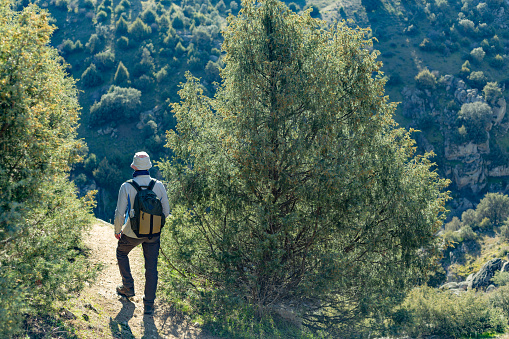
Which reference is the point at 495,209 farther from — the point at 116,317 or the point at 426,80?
the point at 116,317

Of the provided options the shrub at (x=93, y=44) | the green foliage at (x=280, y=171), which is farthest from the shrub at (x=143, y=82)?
the green foliage at (x=280, y=171)

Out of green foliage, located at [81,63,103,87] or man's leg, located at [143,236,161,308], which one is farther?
green foliage, located at [81,63,103,87]

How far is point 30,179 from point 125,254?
2029mm

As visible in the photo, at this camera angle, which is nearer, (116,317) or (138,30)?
(116,317)

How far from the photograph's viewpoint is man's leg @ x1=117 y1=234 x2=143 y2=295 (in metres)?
4.97

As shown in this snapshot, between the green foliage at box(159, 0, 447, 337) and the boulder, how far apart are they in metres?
33.3

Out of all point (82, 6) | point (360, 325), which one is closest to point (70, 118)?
point (360, 325)

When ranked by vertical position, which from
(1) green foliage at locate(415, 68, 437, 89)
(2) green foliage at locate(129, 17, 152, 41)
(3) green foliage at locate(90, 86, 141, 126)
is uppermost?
(2) green foliage at locate(129, 17, 152, 41)

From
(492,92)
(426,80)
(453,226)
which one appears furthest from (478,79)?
(453,226)

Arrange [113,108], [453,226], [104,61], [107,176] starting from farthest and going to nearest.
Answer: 1. [104,61]
2. [113,108]
3. [453,226]
4. [107,176]

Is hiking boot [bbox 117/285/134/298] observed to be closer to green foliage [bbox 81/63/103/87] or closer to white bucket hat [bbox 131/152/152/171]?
white bucket hat [bbox 131/152/152/171]

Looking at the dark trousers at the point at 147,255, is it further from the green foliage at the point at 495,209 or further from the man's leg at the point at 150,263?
the green foliage at the point at 495,209

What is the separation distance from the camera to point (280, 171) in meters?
6.21

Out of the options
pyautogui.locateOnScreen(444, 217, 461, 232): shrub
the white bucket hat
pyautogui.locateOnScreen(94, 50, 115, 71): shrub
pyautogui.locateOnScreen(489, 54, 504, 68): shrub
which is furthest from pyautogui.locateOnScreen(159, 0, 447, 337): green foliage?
pyautogui.locateOnScreen(489, 54, 504, 68): shrub
